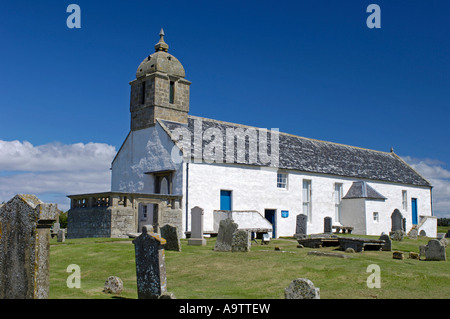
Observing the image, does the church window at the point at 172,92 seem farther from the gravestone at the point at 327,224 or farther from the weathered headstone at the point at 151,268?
the weathered headstone at the point at 151,268

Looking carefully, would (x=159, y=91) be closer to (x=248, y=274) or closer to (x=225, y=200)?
(x=225, y=200)

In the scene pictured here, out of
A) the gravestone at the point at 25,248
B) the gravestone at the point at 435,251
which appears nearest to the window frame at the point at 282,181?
the gravestone at the point at 435,251

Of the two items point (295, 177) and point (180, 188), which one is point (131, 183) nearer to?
point (180, 188)

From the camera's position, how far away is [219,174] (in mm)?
30078

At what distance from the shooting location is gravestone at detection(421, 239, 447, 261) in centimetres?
1815

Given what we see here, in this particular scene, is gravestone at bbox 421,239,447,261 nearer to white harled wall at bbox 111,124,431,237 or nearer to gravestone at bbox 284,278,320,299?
gravestone at bbox 284,278,320,299

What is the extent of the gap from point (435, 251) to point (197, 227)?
34.4 ft

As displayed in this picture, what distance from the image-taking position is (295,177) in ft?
114

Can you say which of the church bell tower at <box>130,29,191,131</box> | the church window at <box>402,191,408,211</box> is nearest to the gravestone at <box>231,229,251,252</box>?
the church bell tower at <box>130,29,191,131</box>

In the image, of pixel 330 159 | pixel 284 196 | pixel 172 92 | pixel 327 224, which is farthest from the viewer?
pixel 330 159

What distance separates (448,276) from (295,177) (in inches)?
847

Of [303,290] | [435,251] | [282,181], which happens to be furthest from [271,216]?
[303,290]

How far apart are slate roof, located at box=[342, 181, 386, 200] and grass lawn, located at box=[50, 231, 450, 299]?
67.6 ft
